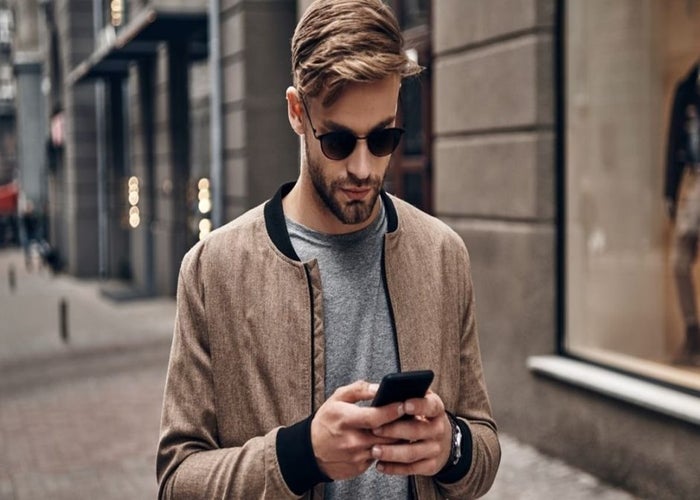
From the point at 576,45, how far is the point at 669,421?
277cm

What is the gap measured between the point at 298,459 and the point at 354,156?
23.2 inches

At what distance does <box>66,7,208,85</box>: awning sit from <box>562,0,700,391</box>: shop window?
9.33 metres

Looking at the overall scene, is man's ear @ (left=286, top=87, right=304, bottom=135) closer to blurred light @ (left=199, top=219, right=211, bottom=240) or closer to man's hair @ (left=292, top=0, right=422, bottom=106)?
man's hair @ (left=292, top=0, right=422, bottom=106)

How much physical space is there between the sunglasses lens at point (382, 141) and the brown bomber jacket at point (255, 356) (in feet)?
0.72

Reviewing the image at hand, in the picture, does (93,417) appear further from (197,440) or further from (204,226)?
(204,226)

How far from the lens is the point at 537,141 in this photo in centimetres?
728

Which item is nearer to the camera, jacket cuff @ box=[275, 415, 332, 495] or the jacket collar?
jacket cuff @ box=[275, 415, 332, 495]

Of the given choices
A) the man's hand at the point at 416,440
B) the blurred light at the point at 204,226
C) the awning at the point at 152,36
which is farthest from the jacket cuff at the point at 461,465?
the blurred light at the point at 204,226

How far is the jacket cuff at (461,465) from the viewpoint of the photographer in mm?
2086

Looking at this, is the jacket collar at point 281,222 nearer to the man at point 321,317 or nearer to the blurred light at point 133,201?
the man at point 321,317

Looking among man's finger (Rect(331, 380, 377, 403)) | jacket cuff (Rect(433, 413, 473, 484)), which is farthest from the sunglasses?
jacket cuff (Rect(433, 413, 473, 484))

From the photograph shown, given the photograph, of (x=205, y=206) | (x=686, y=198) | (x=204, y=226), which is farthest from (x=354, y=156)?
(x=205, y=206)

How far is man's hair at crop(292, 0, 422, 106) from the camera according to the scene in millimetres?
1943

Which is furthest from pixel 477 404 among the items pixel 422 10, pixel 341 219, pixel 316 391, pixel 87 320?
pixel 87 320
